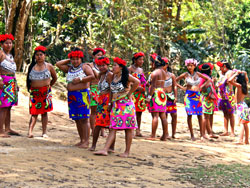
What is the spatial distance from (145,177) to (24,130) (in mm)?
4142

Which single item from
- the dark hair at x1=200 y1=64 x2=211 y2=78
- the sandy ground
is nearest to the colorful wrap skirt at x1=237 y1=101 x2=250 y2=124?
the sandy ground

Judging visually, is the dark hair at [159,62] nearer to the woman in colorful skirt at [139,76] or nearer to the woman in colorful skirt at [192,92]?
the woman in colorful skirt at [139,76]

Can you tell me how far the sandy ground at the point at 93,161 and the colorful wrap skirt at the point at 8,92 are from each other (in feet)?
2.13

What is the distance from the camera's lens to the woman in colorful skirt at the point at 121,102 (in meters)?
6.27

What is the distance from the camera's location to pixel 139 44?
16000 mm

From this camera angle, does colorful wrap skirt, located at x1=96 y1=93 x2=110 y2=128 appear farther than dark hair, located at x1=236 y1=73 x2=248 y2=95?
No

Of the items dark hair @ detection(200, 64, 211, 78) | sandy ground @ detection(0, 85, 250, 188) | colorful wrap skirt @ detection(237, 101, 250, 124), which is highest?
dark hair @ detection(200, 64, 211, 78)

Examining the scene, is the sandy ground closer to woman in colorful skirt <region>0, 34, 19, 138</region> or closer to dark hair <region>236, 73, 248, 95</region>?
woman in colorful skirt <region>0, 34, 19, 138</region>

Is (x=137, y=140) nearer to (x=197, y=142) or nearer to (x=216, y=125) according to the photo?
(x=197, y=142)

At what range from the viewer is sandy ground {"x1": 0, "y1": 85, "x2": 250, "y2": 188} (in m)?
4.75

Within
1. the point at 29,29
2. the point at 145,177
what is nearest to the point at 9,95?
the point at 145,177

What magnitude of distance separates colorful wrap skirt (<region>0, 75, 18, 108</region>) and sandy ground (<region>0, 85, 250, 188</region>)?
25.5 inches

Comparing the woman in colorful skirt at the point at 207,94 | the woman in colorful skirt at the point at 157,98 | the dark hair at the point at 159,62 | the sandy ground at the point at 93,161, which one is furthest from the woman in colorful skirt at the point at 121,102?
the woman in colorful skirt at the point at 207,94

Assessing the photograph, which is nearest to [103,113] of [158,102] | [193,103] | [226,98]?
[158,102]
